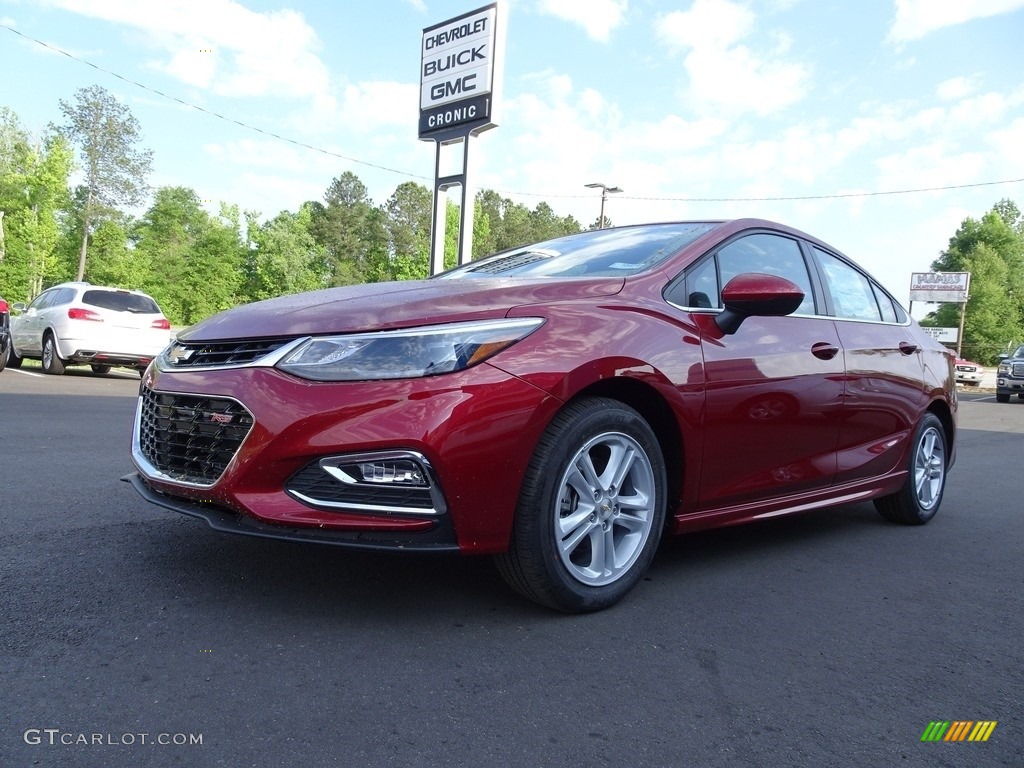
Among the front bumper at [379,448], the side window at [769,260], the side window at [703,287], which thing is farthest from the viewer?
the side window at [769,260]

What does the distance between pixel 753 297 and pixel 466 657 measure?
173 cm

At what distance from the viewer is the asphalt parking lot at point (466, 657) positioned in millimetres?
1967

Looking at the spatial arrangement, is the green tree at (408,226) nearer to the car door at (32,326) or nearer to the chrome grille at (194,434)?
the car door at (32,326)

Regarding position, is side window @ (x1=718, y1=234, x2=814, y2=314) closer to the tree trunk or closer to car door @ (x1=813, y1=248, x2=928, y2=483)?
car door @ (x1=813, y1=248, x2=928, y2=483)

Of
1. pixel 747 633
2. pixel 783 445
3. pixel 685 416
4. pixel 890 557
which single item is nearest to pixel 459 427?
pixel 685 416

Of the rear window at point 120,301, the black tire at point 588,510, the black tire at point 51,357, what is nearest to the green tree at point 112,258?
the black tire at point 51,357

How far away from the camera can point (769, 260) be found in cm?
392

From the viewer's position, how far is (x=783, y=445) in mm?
3604

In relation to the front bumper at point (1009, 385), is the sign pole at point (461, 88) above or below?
above

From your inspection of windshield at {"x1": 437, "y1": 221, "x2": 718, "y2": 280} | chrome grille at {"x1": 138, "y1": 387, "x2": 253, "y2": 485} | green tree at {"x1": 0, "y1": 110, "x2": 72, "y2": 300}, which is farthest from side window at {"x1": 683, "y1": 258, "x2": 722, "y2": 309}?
green tree at {"x1": 0, "y1": 110, "x2": 72, "y2": 300}

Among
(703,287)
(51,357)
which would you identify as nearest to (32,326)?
(51,357)

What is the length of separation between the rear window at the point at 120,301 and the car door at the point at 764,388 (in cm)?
1184

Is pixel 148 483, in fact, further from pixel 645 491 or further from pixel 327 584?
pixel 645 491

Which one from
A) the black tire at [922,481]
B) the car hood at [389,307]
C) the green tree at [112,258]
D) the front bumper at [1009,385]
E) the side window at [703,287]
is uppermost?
the green tree at [112,258]
